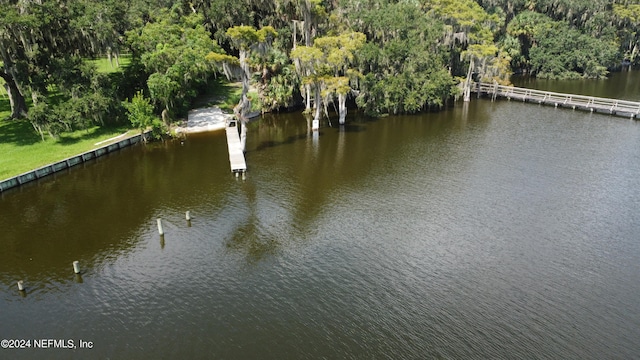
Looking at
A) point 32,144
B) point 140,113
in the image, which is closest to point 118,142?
point 140,113

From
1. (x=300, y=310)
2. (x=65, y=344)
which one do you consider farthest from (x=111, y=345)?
(x=300, y=310)

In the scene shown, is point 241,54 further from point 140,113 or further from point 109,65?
point 109,65

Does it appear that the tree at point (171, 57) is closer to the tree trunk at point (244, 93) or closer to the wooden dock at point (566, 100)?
the tree trunk at point (244, 93)

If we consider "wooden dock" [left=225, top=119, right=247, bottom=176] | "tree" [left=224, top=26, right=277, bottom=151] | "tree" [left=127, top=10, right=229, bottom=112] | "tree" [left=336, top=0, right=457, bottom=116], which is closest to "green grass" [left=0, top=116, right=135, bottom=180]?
"tree" [left=127, top=10, right=229, bottom=112]

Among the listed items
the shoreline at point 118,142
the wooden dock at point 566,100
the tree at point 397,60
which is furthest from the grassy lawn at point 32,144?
the wooden dock at point 566,100

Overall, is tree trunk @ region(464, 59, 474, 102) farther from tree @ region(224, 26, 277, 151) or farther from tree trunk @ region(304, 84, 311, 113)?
tree @ region(224, 26, 277, 151)

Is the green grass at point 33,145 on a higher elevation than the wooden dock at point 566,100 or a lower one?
lower

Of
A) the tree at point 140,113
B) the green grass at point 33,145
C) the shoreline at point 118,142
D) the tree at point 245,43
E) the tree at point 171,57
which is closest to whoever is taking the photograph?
the shoreline at point 118,142
